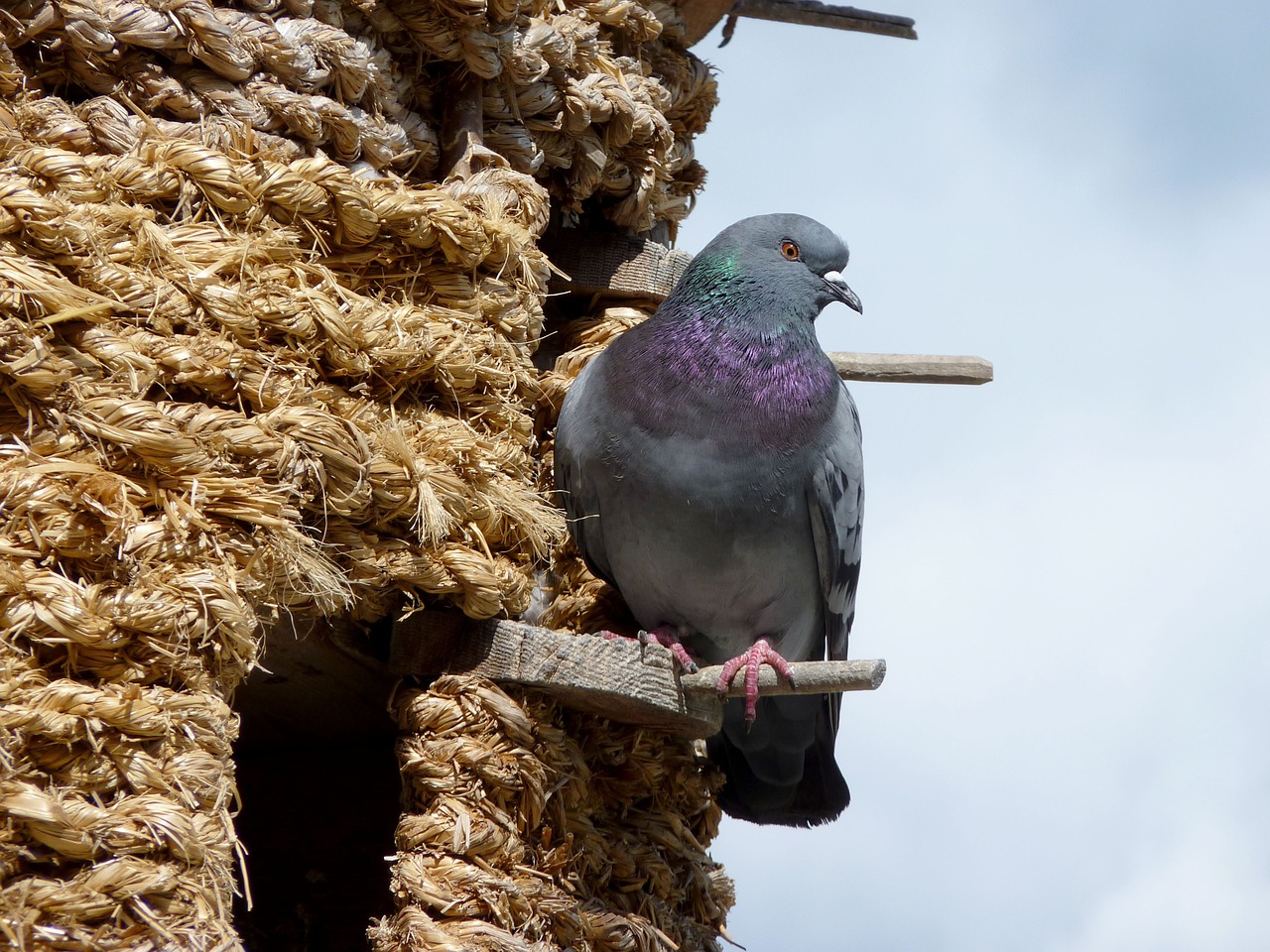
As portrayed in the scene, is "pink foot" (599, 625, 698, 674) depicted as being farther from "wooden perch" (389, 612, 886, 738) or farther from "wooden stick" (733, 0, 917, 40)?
"wooden stick" (733, 0, 917, 40)

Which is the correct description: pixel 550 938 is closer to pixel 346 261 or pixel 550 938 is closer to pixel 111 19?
pixel 346 261

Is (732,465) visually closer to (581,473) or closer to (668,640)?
(581,473)

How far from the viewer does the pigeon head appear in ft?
13.0

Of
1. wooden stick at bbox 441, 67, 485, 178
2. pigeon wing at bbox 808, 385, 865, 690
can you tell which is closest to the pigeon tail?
pigeon wing at bbox 808, 385, 865, 690

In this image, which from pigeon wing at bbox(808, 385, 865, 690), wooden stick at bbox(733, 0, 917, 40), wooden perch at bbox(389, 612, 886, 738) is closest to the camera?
wooden perch at bbox(389, 612, 886, 738)

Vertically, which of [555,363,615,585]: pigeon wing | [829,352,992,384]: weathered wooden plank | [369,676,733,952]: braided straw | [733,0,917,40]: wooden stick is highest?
[733,0,917,40]: wooden stick

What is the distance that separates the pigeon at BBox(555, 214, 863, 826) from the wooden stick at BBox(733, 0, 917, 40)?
157cm

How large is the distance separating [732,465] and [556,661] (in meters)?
0.69

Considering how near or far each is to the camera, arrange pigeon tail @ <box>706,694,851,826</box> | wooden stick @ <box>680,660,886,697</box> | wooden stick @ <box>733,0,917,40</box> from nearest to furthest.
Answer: wooden stick @ <box>680,660,886,697</box>, pigeon tail @ <box>706,694,851,826</box>, wooden stick @ <box>733,0,917,40</box>

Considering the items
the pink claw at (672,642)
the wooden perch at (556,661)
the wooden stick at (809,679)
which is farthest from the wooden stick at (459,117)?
the wooden stick at (809,679)

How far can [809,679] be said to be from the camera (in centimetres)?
329

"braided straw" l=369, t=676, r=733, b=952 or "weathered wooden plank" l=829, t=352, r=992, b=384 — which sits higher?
"weathered wooden plank" l=829, t=352, r=992, b=384

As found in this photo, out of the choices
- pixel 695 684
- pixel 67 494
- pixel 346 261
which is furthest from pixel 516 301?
pixel 67 494

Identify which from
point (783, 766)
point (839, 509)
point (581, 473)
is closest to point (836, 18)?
point (839, 509)
